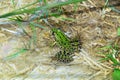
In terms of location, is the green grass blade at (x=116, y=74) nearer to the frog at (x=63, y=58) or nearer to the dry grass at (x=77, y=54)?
the dry grass at (x=77, y=54)

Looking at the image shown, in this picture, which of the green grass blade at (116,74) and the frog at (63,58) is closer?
the green grass blade at (116,74)

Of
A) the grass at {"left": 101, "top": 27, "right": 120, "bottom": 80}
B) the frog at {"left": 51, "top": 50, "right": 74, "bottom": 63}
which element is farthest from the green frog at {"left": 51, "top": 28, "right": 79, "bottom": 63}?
the grass at {"left": 101, "top": 27, "right": 120, "bottom": 80}

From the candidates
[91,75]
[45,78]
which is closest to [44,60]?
[45,78]

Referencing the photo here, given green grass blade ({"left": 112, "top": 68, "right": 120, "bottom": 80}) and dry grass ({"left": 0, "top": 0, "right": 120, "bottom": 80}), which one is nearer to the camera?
green grass blade ({"left": 112, "top": 68, "right": 120, "bottom": 80})

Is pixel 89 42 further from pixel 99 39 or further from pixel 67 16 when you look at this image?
pixel 67 16

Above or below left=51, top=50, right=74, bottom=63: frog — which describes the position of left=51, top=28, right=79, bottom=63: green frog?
above

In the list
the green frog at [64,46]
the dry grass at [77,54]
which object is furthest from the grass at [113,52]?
the green frog at [64,46]

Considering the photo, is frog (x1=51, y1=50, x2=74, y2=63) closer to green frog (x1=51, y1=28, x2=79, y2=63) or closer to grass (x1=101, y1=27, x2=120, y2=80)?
green frog (x1=51, y1=28, x2=79, y2=63)

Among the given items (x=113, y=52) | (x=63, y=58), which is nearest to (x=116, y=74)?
(x=113, y=52)

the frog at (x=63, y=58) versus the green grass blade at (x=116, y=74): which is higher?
the frog at (x=63, y=58)
